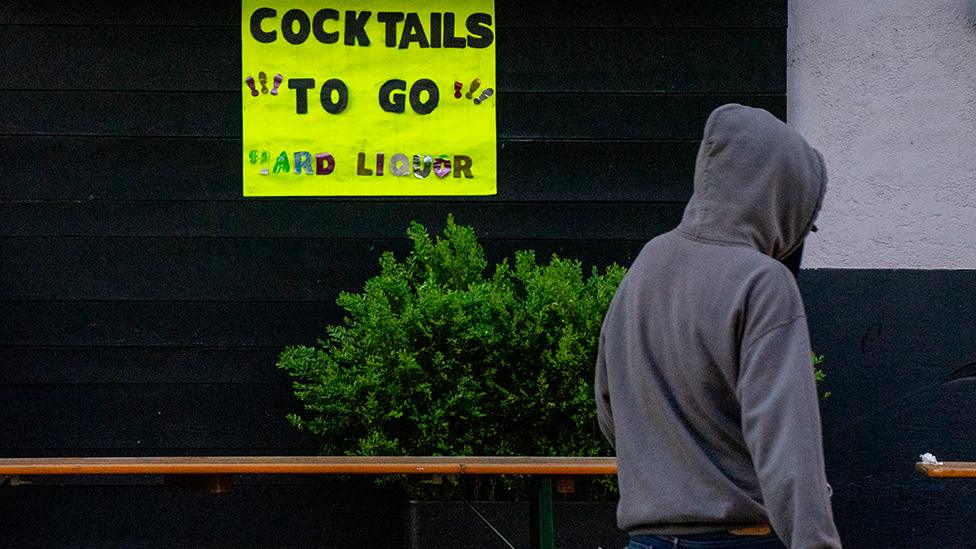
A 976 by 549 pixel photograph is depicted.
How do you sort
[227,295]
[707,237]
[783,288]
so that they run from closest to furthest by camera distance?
1. [783,288]
2. [707,237]
3. [227,295]

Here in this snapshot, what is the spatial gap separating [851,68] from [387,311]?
2396 millimetres

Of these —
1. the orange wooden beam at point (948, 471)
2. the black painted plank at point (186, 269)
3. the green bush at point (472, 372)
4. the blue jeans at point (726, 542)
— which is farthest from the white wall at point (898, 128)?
the blue jeans at point (726, 542)

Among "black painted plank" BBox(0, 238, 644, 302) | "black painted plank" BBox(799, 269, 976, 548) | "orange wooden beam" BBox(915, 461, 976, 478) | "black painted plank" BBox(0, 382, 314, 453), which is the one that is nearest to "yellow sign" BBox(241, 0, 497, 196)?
"black painted plank" BBox(0, 238, 644, 302)

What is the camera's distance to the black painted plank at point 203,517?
570cm

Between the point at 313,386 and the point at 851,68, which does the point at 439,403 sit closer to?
the point at 313,386

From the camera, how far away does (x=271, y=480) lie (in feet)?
18.8

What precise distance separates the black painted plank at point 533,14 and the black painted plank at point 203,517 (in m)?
2.04

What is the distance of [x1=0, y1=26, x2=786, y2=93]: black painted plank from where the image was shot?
18.6 feet

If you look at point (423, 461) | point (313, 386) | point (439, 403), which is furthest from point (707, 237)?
point (313, 386)

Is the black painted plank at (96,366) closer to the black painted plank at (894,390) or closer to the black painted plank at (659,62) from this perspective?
the black painted plank at (659,62)

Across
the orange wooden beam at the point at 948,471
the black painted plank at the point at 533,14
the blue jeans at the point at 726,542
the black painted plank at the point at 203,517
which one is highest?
the black painted plank at the point at 533,14

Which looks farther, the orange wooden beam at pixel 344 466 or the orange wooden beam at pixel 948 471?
the orange wooden beam at pixel 344 466

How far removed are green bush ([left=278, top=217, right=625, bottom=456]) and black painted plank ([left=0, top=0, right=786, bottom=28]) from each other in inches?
49.2

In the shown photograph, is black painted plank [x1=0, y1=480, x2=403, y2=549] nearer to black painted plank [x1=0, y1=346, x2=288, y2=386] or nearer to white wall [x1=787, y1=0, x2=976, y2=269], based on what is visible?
black painted plank [x1=0, y1=346, x2=288, y2=386]
